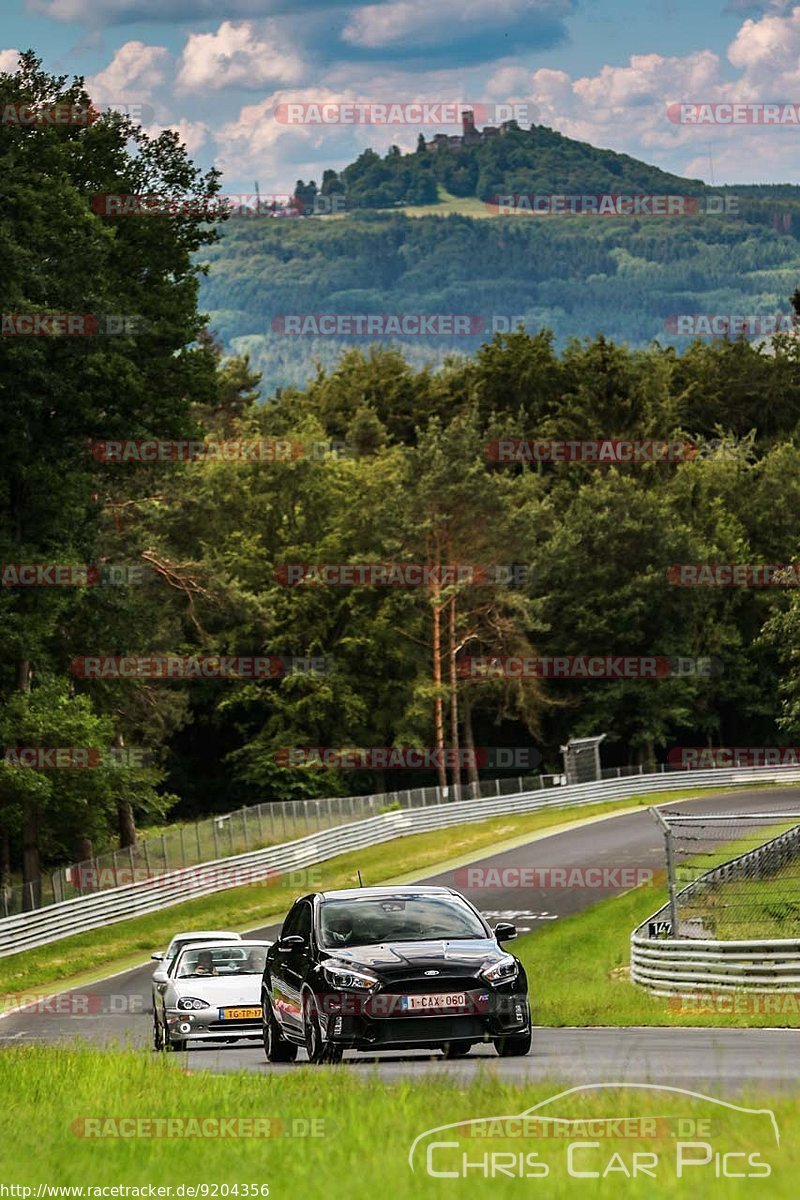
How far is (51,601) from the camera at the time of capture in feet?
144

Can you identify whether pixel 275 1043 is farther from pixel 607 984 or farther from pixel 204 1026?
pixel 607 984

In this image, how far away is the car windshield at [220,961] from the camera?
2211 cm

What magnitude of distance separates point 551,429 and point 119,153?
6463 centimetres

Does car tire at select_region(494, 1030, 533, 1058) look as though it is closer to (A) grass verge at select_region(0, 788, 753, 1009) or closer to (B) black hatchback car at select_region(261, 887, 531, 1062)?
(B) black hatchback car at select_region(261, 887, 531, 1062)

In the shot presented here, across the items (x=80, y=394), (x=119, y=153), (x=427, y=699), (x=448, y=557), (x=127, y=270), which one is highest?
(x=119, y=153)

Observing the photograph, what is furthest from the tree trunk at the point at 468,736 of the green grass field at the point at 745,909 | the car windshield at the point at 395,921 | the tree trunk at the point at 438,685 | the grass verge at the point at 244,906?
the car windshield at the point at 395,921

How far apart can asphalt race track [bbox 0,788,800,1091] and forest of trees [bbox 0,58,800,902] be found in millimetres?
7269

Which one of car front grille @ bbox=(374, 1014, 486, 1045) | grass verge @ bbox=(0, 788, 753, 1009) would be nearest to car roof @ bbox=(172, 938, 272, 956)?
car front grille @ bbox=(374, 1014, 486, 1045)

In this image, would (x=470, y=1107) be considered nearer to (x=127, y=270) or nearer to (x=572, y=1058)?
(x=572, y=1058)

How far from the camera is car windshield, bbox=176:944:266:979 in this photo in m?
22.1

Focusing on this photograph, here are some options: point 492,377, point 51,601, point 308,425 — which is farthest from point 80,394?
point 492,377

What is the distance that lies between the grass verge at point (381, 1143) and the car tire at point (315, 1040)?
11.1ft

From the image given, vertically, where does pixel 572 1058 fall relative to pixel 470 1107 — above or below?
below

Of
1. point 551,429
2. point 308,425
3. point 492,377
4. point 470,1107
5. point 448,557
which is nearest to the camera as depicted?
point 470,1107
